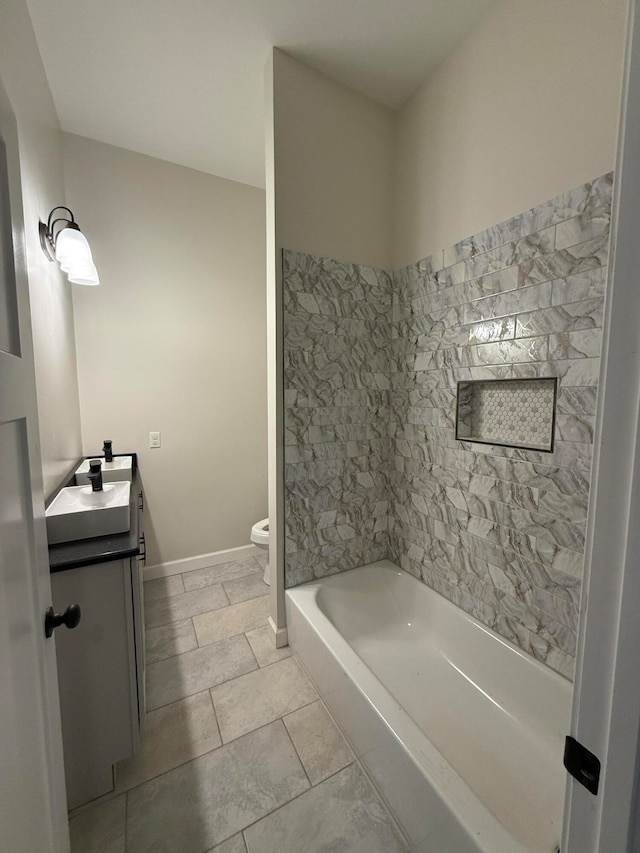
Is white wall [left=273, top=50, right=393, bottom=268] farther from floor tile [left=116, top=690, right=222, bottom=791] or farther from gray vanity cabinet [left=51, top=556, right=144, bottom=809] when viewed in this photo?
floor tile [left=116, top=690, right=222, bottom=791]

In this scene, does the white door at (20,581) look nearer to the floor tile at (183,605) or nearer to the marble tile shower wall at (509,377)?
the floor tile at (183,605)

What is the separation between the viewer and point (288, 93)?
167cm

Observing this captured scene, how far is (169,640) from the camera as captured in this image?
77.4 inches

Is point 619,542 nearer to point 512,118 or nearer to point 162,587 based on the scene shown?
point 512,118

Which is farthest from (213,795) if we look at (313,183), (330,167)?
(330,167)

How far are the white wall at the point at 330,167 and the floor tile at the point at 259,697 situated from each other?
7.22 ft

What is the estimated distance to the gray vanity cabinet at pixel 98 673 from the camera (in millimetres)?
1110

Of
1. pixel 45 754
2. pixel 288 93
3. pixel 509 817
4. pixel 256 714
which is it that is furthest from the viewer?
pixel 288 93

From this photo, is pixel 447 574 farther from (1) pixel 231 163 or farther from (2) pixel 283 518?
(1) pixel 231 163

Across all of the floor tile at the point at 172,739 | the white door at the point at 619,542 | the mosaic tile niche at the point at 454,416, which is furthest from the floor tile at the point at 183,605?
the white door at the point at 619,542

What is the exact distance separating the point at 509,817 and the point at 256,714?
99cm

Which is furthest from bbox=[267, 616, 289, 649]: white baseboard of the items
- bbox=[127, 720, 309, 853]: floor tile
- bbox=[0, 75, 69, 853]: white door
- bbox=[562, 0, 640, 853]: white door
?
bbox=[562, 0, 640, 853]: white door

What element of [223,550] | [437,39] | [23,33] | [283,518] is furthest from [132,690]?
[437,39]

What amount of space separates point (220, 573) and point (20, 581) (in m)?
2.26
